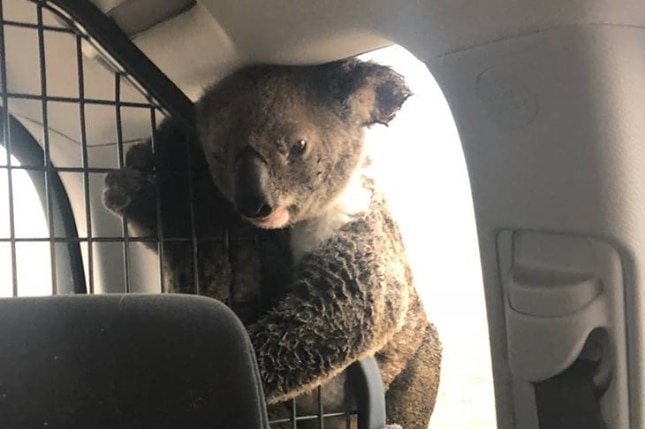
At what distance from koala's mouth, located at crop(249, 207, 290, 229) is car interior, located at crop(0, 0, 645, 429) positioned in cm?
14

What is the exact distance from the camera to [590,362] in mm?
869

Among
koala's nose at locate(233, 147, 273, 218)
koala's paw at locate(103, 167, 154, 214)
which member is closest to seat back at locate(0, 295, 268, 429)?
koala's nose at locate(233, 147, 273, 218)

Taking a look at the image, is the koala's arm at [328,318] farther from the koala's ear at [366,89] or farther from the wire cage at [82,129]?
the koala's ear at [366,89]

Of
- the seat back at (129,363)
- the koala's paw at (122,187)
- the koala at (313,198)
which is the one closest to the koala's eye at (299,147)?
the koala at (313,198)

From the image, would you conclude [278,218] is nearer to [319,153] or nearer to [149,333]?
[319,153]

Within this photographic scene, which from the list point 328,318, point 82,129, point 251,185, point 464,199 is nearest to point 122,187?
point 82,129

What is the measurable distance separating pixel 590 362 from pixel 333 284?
45 centimetres

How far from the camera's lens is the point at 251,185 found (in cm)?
113

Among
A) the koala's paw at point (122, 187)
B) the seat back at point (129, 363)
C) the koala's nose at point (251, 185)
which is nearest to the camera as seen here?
the seat back at point (129, 363)

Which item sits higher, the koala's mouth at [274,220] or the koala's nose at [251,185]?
the koala's nose at [251,185]

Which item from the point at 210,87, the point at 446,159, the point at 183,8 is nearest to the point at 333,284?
the point at 446,159

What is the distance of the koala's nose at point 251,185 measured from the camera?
113 cm

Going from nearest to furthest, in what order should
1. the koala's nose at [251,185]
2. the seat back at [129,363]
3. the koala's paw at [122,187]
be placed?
1. the seat back at [129,363]
2. the koala's nose at [251,185]
3. the koala's paw at [122,187]

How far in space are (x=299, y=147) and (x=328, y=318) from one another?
26cm
